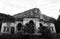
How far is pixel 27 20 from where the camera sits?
23766 mm

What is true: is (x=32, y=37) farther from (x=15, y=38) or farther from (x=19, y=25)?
(x=19, y=25)

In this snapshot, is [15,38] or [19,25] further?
[19,25]

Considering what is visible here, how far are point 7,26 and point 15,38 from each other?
8.20 metres

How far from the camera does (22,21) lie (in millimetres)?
25188

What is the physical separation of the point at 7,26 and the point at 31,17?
987 cm

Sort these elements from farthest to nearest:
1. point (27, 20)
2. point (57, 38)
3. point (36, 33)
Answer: point (27, 20)
point (36, 33)
point (57, 38)

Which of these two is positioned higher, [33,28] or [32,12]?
[32,12]

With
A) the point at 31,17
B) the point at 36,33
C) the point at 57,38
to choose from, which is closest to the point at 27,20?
the point at 31,17

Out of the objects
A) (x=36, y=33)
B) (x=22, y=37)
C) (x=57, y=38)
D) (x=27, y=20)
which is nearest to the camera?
(x=22, y=37)

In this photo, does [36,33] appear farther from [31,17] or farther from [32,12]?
[32,12]

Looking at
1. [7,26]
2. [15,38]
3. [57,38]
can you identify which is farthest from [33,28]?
[7,26]

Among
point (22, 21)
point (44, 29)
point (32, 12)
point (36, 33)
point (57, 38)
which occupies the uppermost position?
point (32, 12)

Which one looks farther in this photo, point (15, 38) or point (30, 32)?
point (30, 32)

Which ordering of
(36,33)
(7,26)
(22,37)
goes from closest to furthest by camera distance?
(22,37)
(36,33)
(7,26)
